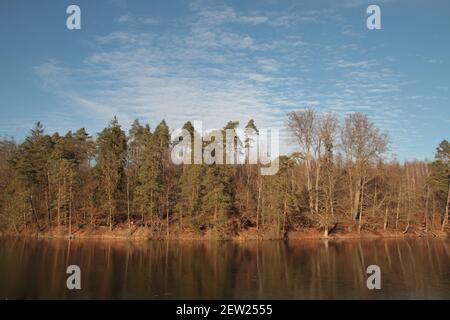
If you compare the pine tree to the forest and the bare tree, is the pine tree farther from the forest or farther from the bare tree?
the bare tree

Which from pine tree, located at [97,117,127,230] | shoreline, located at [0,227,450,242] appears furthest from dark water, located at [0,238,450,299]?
pine tree, located at [97,117,127,230]

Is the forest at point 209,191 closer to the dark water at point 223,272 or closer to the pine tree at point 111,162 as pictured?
the pine tree at point 111,162

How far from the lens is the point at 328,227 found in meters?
52.7

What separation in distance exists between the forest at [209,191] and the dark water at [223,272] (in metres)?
11.2

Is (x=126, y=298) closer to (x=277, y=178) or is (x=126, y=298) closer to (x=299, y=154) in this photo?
(x=277, y=178)

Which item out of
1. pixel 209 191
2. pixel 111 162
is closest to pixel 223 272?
pixel 209 191

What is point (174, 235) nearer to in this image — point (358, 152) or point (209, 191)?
point (209, 191)

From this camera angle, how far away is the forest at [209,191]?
50125 mm

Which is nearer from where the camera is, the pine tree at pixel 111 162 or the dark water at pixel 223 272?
the dark water at pixel 223 272

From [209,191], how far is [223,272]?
76.2ft

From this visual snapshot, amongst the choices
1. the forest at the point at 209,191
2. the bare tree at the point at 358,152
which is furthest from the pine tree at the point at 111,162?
the bare tree at the point at 358,152
